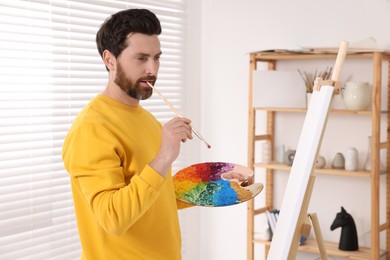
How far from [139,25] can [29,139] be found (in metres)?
1.34

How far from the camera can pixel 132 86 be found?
1879 mm

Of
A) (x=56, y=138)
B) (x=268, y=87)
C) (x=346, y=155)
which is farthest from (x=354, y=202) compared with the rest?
(x=56, y=138)

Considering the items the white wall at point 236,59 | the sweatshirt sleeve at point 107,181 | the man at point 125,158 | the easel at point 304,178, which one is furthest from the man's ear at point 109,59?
the white wall at point 236,59

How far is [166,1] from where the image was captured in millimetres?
3932

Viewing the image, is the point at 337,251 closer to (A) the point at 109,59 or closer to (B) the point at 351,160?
(B) the point at 351,160

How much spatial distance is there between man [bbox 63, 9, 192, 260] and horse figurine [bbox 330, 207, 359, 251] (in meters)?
1.69

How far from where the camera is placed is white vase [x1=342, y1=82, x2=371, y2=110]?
3400 mm

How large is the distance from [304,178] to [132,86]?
55 cm

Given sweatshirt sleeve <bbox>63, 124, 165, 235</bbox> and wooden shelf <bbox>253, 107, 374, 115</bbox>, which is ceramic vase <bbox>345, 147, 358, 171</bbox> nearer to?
wooden shelf <bbox>253, 107, 374, 115</bbox>

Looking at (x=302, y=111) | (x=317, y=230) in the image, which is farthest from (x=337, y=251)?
(x=317, y=230)

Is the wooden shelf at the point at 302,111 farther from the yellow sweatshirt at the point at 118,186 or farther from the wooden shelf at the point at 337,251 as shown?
the yellow sweatshirt at the point at 118,186

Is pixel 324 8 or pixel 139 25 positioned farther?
pixel 324 8

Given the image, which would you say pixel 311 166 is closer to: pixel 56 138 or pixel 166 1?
pixel 56 138

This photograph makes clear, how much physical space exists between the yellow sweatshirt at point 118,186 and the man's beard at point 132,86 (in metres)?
0.06
